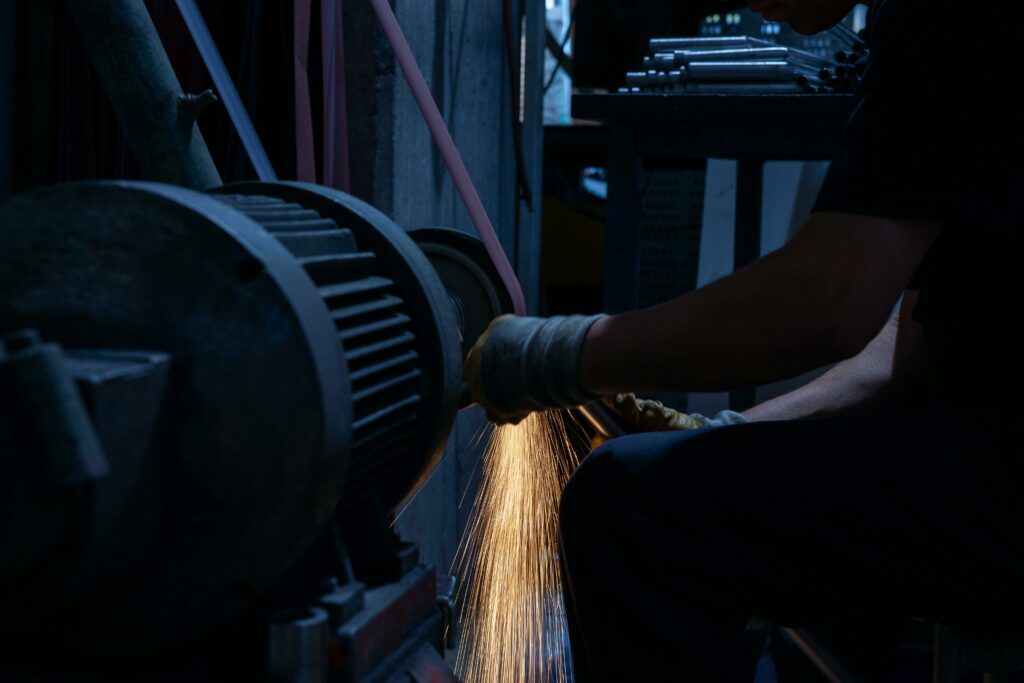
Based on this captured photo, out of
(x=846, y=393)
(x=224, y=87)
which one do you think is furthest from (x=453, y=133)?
(x=846, y=393)

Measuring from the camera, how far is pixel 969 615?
1.16 m

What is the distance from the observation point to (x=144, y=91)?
143 cm

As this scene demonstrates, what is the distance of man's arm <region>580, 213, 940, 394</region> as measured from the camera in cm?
109

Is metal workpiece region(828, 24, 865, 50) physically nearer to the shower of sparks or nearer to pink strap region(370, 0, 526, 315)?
the shower of sparks

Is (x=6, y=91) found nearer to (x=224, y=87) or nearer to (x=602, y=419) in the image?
(x=224, y=87)

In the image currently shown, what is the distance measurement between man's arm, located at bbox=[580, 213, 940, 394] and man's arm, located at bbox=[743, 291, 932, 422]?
1.59 feet

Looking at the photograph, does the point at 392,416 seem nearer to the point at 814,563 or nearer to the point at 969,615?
the point at 814,563

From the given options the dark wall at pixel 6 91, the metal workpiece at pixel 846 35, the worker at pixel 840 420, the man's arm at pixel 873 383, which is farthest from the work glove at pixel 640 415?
the metal workpiece at pixel 846 35

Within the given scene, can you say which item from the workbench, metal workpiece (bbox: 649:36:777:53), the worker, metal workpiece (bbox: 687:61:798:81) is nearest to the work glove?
the worker

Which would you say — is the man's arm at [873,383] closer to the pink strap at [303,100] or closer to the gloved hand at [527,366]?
the gloved hand at [527,366]

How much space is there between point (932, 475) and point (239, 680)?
0.71 metres

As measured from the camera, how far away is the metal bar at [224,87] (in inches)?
65.1

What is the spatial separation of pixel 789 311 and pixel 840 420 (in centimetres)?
17

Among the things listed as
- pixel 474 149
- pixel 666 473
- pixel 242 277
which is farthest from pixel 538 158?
pixel 242 277
